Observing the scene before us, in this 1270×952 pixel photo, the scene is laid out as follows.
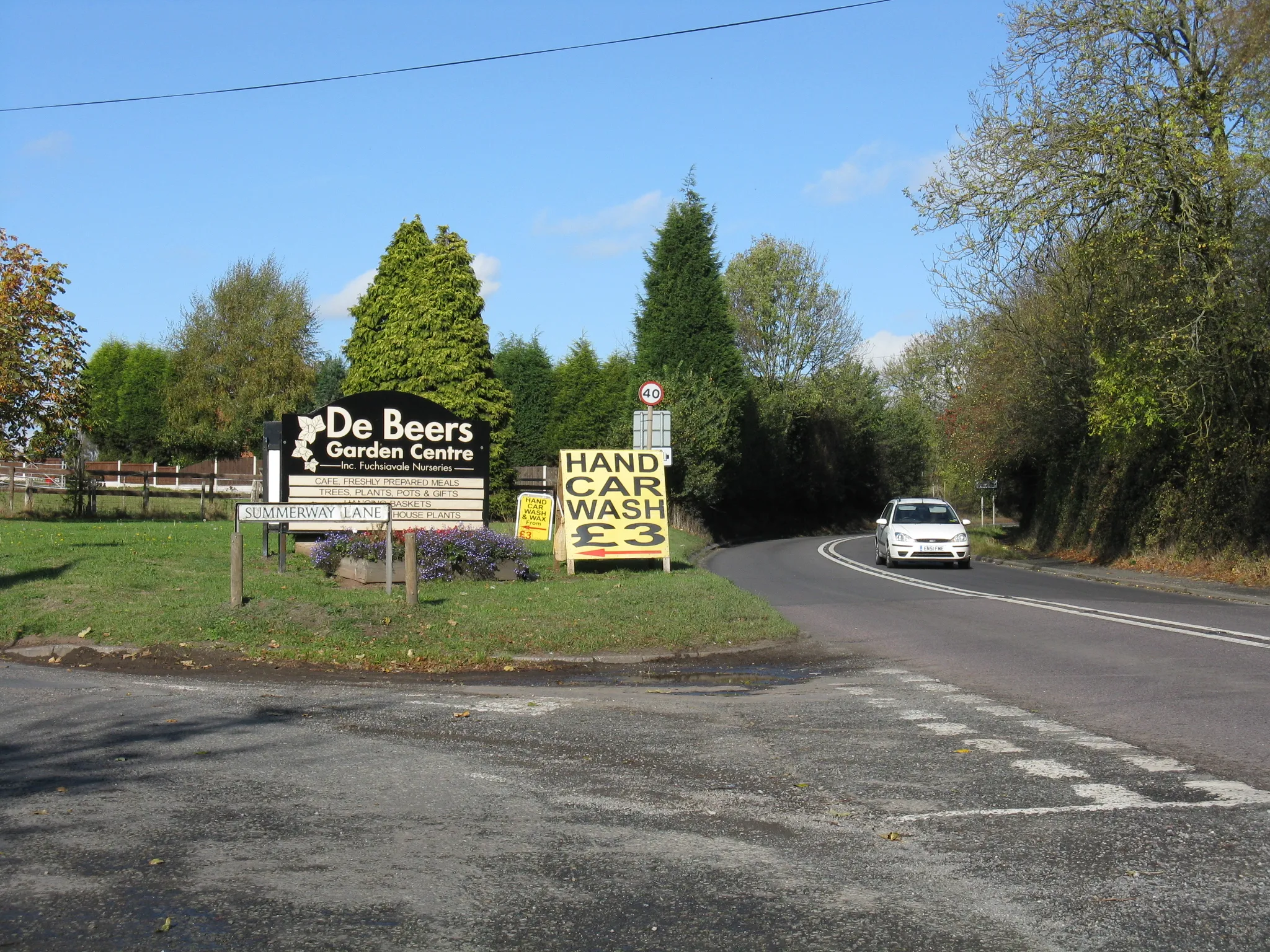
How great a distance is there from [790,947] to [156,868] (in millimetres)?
2638

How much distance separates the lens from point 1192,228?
73.4ft

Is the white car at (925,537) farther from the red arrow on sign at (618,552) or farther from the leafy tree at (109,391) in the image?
the leafy tree at (109,391)

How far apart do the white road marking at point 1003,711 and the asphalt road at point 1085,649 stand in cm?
18

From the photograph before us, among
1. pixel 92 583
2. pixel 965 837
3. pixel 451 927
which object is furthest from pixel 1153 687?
pixel 92 583

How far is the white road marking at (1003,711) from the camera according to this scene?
27.8 ft

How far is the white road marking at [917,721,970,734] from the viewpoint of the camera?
792cm

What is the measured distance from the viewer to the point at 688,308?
4988 cm

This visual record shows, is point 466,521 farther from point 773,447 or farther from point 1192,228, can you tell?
point 773,447

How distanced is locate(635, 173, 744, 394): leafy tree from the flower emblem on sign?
99.2ft

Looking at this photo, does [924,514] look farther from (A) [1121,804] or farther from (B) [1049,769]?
(A) [1121,804]

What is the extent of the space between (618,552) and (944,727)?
1219cm

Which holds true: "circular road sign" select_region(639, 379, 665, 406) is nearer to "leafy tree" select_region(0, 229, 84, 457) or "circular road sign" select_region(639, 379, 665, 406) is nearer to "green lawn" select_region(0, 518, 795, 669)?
"green lawn" select_region(0, 518, 795, 669)

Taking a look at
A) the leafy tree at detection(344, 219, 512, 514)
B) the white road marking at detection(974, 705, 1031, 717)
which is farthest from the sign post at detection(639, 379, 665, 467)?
the white road marking at detection(974, 705, 1031, 717)

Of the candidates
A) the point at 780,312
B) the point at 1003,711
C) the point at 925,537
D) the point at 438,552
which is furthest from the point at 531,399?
the point at 1003,711
